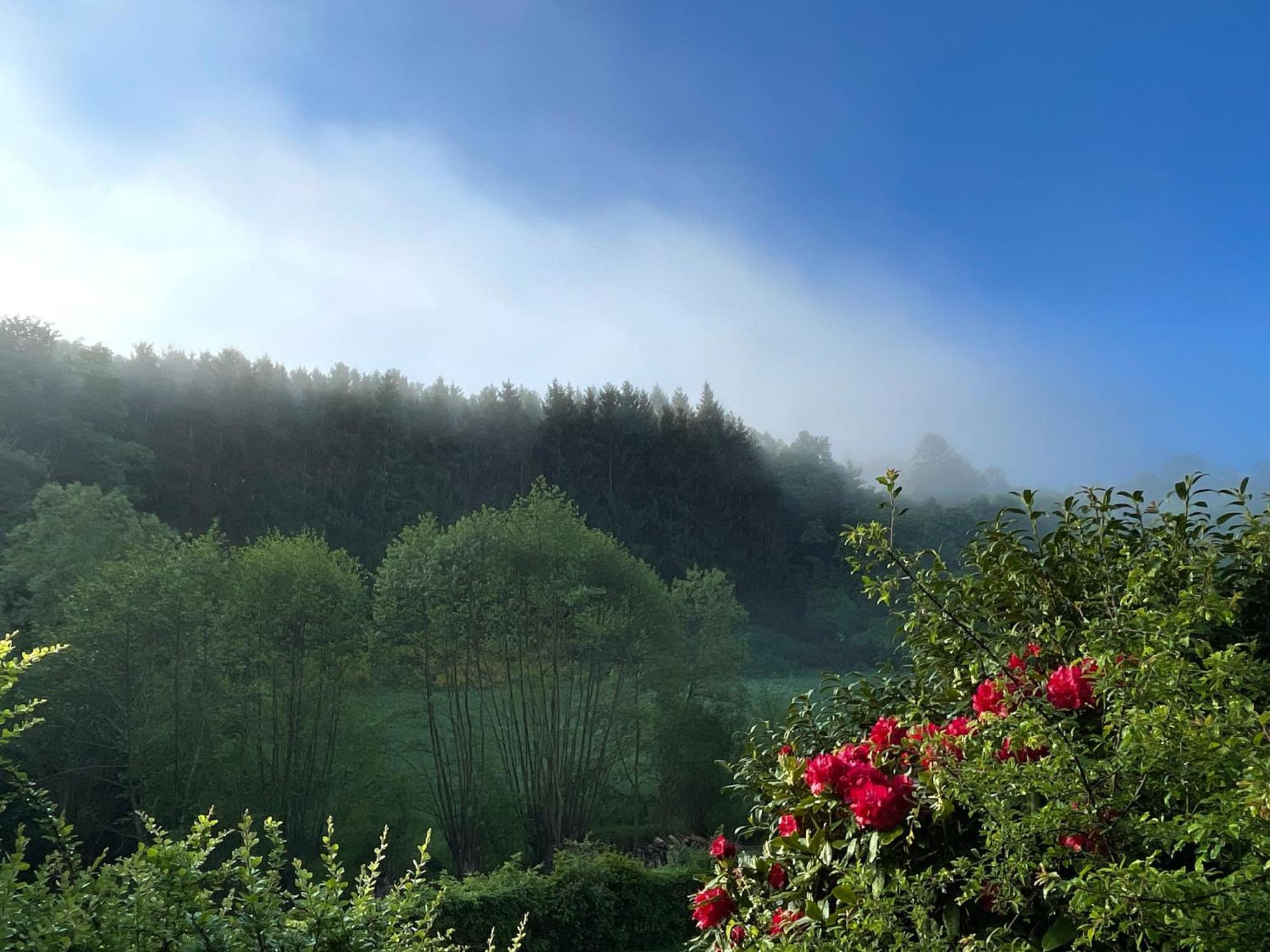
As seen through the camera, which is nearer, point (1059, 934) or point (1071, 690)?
point (1059, 934)

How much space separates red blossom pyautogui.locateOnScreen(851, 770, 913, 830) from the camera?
6.21 feet

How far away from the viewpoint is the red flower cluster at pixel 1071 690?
6.29ft

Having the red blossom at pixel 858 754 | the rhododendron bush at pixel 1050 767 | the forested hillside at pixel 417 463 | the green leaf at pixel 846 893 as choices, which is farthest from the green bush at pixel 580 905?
the forested hillside at pixel 417 463

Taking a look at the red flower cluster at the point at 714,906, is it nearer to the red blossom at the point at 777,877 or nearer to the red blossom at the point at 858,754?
the red blossom at the point at 777,877

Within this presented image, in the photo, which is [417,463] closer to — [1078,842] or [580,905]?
[580,905]

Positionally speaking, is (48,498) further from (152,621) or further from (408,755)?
(408,755)

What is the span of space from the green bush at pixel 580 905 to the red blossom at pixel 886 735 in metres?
6.79

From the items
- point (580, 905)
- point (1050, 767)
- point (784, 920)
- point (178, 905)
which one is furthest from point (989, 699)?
point (580, 905)

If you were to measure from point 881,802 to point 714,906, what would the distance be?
79 cm

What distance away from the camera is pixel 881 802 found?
1.89m

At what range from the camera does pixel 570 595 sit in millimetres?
14164

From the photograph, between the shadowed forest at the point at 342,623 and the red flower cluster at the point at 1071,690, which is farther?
the shadowed forest at the point at 342,623

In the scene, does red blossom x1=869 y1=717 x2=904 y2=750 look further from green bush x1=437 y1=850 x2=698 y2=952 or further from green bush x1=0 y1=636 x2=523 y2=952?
green bush x1=437 y1=850 x2=698 y2=952

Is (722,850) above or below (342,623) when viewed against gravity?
below
